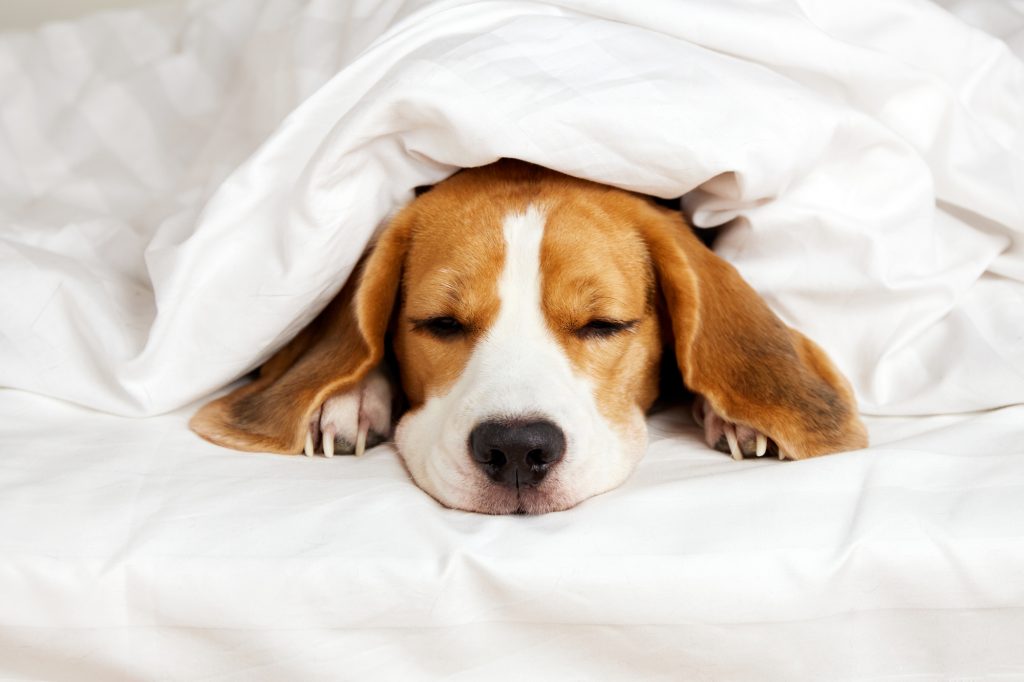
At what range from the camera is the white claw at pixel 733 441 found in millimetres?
1896

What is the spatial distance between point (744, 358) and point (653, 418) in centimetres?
29

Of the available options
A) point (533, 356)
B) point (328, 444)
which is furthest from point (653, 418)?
point (328, 444)

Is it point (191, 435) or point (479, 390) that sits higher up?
point (479, 390)

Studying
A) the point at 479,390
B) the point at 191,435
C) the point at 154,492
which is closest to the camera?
the point at 154,492

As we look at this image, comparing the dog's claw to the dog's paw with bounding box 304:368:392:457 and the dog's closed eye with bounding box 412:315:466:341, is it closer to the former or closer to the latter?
the dog's closed eye with bounding box 412:315:466:341

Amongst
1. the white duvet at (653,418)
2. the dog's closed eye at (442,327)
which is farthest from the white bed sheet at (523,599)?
the dog's closed eye at (442,327)

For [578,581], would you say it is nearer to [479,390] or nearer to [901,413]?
[479,390]

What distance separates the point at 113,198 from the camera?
269cm

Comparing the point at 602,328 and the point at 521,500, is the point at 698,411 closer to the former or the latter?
the point at 602,328

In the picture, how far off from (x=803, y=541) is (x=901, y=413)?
0.64 metres

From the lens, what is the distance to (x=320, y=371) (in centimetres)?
204

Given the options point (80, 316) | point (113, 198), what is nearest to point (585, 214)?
point (80, 316)

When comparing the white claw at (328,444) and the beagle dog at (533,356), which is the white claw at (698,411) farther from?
the white claw at (328,444)

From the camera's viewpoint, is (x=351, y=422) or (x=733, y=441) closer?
(x=733, y=441)
